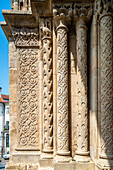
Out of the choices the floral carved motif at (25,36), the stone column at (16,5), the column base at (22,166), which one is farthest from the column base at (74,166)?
the stone column at (16,5)

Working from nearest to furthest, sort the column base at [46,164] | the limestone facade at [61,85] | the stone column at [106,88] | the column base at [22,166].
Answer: the stone column at [106,88] → the limestone facade at [61,85] → the column base at [46,164] → the column base at [22,166]

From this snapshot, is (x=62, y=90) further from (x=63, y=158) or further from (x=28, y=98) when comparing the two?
(x=63, y=158)

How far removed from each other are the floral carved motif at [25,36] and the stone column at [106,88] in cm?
159

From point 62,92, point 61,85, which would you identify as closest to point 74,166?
point 62,92

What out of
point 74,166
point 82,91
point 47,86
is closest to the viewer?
point 74,166

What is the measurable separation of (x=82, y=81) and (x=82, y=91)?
0.19 m

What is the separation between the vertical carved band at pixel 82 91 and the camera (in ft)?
11.2

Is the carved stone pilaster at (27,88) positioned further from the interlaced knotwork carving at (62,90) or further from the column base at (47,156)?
the interlaced knotwork carving at (62,90)

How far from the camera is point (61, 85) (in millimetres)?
3551

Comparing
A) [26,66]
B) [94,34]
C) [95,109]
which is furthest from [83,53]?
[26,66]

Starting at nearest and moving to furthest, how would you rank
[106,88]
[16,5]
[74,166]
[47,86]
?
[106,88], [74,166], [47,86], [16,5]

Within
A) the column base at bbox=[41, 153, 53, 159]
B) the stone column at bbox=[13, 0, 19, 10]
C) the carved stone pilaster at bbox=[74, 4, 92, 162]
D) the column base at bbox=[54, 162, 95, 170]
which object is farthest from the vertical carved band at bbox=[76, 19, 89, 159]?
the stone column at bbox=[13, 0, 19, 10]

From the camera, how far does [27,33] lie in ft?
13.9

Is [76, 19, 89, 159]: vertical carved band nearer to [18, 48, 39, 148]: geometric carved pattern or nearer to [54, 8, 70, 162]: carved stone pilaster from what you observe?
[54, 8, 70, 162]: carved stone pilaster
